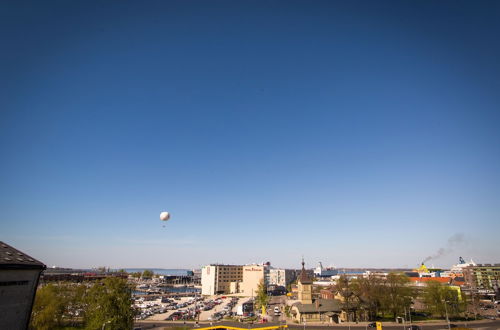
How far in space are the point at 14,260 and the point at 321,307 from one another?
184ft

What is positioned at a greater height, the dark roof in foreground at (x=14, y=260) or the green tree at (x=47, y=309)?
the dark roof in foreground at (x=14, y=260)

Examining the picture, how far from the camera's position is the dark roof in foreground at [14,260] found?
27.4m

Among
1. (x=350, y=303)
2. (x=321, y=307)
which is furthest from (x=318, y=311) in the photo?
(x=350, y=303)

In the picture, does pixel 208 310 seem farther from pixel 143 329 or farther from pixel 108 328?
pixel 108 328

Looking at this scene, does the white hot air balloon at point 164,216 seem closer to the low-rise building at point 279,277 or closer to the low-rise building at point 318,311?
the low-rise building at point 318,311

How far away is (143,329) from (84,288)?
15.2 meters

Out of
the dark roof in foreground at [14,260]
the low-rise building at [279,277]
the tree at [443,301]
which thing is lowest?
the low-rise building at [279,277]

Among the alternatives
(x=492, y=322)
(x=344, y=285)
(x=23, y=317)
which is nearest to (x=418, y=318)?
(x=492, y=322)

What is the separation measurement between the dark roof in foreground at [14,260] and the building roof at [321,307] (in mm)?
50187

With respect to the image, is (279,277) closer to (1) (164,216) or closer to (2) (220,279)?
(2) (220,279)

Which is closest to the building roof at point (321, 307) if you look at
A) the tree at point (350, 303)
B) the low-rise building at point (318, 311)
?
the low-rise building at point (318, 311)

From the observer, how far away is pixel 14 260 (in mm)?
29250

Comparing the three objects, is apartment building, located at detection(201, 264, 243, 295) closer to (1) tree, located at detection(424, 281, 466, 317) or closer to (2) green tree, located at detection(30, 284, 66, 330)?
(2) green tree, located at detection(30, 284, 66, 330)

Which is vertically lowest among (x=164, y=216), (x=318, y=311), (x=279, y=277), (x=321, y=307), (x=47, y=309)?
(x=279, y=277)
